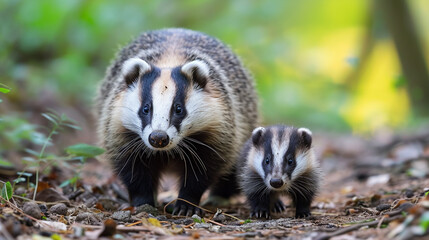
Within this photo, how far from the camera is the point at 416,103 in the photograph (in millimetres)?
14148

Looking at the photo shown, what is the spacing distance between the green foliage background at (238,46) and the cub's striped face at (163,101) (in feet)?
7.68

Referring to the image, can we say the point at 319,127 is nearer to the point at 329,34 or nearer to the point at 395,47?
the point at 395,47

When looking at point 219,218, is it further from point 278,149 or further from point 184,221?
point 278,149

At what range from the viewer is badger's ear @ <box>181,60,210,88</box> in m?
5.81

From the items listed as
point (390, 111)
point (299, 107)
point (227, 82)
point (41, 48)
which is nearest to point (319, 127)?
point (299, 107)

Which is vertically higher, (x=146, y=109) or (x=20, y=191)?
(x=146, y=109)

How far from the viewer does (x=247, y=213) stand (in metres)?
6.37

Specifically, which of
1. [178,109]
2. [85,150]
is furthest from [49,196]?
[178,109]

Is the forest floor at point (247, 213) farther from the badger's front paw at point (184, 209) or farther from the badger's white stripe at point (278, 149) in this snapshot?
the badger's white stripe at point (278, 149)

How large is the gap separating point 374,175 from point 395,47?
21.4ft

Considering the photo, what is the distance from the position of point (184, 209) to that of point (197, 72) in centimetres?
145

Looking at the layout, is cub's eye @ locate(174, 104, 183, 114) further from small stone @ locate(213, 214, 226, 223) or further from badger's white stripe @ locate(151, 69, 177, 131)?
small stone @ locate(213, 214, 226, 223)

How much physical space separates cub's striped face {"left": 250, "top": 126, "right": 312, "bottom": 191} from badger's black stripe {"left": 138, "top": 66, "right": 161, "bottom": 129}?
1.26m

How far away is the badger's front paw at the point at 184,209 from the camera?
5.93 metres
